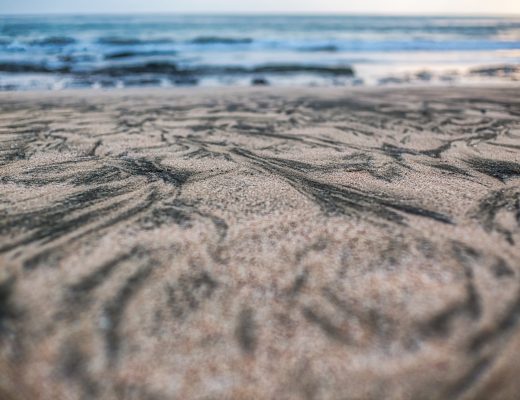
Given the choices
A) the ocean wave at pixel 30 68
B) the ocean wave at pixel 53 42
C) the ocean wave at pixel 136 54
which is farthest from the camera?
the ocean wave at pixel 53 42

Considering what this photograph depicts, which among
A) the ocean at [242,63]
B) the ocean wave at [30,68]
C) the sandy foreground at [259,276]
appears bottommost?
the sandy foreground at [259,276]

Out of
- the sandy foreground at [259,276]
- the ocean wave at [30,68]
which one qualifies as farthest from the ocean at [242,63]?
the sandy foreground at [259,276]

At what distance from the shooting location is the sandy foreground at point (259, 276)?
2.87ft

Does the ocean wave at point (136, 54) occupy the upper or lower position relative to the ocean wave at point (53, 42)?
lower

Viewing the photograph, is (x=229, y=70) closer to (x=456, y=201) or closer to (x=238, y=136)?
(x=238, y=136)

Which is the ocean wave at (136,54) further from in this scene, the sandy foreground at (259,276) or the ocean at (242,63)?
the sandy foreground at (259,276)

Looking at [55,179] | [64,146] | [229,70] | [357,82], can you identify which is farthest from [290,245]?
[229,70]

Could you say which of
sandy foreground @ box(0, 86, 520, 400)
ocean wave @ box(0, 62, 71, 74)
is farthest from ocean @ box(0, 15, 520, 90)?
sandy foreground @ box(0, 86, 520, 400)

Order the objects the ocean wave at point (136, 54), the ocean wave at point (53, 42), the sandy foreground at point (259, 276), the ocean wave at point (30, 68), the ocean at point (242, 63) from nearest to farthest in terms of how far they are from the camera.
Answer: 1. the sandy foreground at point (259, 276)
2. the ocean at point (242, 63)
3. the ocean wave at point (30, 68)
4. the ocean wave at point (136, 54)
5. the ocean wave at point (53, 42)

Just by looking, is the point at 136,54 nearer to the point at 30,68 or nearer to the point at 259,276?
the point at 30,68

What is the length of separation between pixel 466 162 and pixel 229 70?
749 centimetres

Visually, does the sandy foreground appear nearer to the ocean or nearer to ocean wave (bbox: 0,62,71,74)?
the ocean

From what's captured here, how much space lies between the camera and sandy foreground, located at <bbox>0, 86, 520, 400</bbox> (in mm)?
875

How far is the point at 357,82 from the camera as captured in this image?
7.27m
